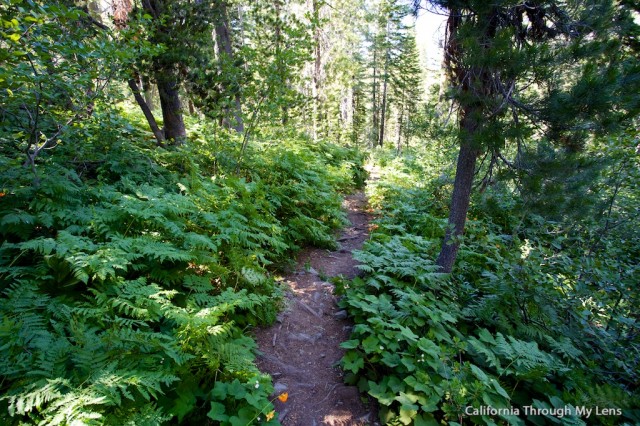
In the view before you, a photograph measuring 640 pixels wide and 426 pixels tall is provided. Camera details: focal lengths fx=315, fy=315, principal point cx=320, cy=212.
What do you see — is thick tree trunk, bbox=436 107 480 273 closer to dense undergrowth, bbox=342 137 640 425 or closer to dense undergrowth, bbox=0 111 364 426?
dense undergrowth, bbox=342 137 640 425

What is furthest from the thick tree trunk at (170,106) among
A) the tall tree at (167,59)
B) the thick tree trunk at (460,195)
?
the thick tree trunk at (460,195)

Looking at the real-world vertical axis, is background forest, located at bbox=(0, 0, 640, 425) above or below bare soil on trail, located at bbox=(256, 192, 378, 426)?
above

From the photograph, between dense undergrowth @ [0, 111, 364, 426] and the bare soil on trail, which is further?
the bare soil on trail

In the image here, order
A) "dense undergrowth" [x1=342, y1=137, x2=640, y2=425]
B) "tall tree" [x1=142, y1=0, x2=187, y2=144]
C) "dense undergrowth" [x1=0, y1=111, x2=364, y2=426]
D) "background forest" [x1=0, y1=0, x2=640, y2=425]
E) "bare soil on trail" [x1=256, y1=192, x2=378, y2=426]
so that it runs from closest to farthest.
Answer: "dense undergrowth" [x1=0, y1=111, x2=364, y2=426]
"background forest" [x1=0, y1=0, x2=640, y2=425]
"dense undergrowth" [x1=342, y1=137, x2=640, y2=425]
"bare soil on trail" [x1=256, y1=192, x2=378, y2=426]
"tall tree" [x1=142, y1=0, x2=187, y2=144]

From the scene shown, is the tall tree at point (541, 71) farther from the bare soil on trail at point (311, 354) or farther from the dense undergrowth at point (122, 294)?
the dense undergrowth at point (122, 294)

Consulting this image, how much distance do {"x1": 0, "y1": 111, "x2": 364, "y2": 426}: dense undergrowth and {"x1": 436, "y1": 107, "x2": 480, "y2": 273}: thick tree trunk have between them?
282 cm

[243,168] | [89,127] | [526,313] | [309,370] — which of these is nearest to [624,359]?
[526,313]

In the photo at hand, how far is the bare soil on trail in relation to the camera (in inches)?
128

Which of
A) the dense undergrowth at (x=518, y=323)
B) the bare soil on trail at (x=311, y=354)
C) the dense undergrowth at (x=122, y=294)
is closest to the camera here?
the dense undergrowth at (x=122, y=294)

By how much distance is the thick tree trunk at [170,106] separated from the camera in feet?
21.6

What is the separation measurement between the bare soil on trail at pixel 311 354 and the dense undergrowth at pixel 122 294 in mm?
346

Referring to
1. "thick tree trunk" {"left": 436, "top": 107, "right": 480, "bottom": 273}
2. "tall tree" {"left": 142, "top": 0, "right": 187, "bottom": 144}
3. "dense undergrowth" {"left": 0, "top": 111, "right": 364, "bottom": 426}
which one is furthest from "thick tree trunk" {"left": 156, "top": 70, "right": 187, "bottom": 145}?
"thick tree trunk" {"left": 436, "top": 107, "right": 480, "bottom": 273}

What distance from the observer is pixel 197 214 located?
450cm

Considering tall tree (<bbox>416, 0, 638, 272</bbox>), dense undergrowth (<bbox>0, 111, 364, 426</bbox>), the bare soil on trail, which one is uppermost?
tall tree (<bbox>416, 0, 638, 272</bbox>)
